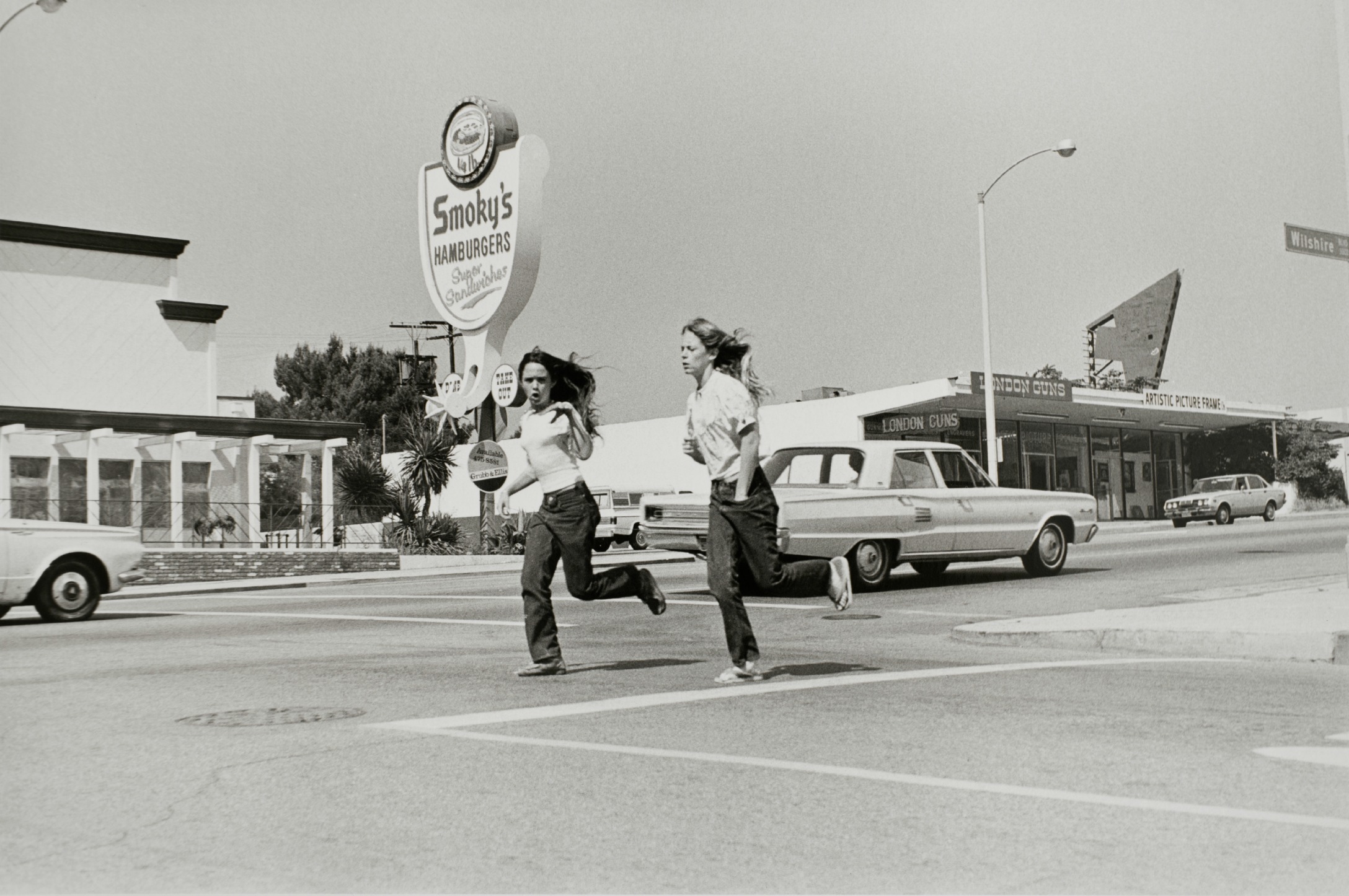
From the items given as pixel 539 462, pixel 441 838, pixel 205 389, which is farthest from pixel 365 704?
pixel 205 389

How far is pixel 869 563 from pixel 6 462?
77.5 feet

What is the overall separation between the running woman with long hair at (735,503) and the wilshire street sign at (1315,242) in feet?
13.0

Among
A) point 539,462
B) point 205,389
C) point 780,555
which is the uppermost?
point 205,389

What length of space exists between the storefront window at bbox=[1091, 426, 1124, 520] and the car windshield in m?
41.3

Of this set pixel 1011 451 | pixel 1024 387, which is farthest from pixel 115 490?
pixel 1011 451

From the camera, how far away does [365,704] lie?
705 centimetres

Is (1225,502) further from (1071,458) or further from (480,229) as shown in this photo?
(480,229)

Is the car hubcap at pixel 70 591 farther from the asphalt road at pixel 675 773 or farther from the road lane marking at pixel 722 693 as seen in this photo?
the road lane marking at pixel 722 693

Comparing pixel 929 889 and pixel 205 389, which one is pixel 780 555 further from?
pixel 205 389

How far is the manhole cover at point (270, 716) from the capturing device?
255 inches

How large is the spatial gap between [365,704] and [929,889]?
13.8ft

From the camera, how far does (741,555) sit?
7.55 metres

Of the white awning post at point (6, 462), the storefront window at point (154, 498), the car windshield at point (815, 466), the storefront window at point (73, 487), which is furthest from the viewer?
the storefront window at point (154, 498)

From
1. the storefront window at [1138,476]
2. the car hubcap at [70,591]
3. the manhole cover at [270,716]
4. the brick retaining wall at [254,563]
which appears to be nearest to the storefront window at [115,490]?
the brick retaining wall at [254,563]
